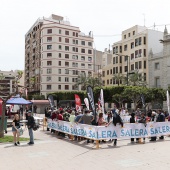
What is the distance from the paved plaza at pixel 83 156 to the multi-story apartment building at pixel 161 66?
4200 centimetres

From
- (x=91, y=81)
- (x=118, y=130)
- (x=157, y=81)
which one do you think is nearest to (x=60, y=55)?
(x=91, y=81)

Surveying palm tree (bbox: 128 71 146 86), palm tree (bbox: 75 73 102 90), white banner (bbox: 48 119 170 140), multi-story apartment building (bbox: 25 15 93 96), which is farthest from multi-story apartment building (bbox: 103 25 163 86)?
white banner (bbox: 48 119 170 140)

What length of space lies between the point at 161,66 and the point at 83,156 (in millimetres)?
47484

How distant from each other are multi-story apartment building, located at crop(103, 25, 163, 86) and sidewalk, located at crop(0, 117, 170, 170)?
44.5 m

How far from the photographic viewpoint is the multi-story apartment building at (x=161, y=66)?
53.8 m

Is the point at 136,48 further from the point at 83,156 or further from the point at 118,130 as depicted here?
the point at 83,156

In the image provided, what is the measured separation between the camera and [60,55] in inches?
3280

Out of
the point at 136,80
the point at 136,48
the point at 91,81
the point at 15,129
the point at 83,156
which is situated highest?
the point at 136,48

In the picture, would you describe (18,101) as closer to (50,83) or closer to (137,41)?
(137,41)

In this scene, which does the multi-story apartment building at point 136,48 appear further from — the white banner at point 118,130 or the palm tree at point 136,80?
the white banner at point 118,130

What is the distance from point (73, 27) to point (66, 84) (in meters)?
17.1

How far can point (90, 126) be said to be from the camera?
526 inches

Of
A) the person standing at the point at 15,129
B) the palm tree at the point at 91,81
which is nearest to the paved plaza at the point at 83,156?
the person standing at the point at 15,129

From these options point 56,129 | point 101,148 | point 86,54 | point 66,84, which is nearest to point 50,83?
point 66,84
